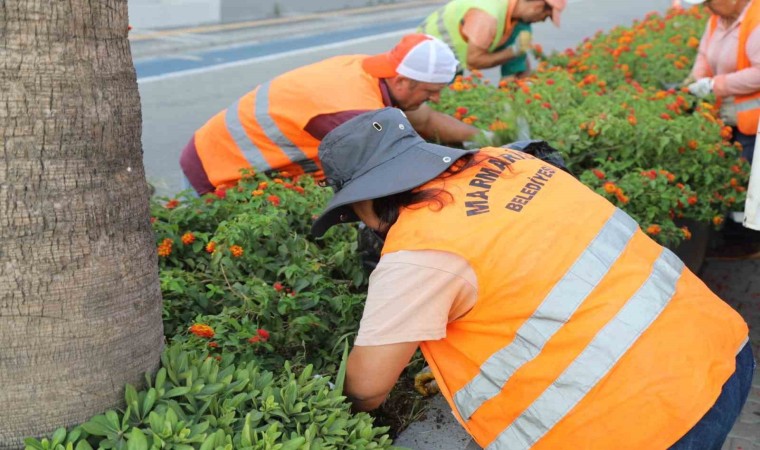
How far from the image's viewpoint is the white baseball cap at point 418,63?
11.9ft

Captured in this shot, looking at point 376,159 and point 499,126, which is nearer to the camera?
point 376,159

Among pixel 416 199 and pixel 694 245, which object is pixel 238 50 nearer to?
pixel 694 245

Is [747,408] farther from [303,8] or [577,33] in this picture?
[303,8]

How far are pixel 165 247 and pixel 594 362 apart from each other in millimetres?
1609

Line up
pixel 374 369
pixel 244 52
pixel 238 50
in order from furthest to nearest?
1. pixel 238 50
2. pixel 244 52
3. pixel 374 369

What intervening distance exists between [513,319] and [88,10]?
44.9 inches

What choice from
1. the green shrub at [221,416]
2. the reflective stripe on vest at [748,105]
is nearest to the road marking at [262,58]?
the reflective stripe on vest at [748,105]

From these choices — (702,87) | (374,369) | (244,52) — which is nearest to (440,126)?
(702,87)

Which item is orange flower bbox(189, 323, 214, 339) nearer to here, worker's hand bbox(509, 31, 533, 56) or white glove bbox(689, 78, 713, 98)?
white glove bbox(689, 78, 713, 98)

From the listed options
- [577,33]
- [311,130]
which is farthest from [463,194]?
[577,33]

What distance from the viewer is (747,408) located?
3703 mm

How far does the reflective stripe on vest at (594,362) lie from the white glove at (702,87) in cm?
291

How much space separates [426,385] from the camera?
2.80 meters

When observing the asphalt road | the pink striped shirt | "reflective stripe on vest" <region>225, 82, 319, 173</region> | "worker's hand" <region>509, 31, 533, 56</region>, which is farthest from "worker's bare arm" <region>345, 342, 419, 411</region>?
the asphalt road
